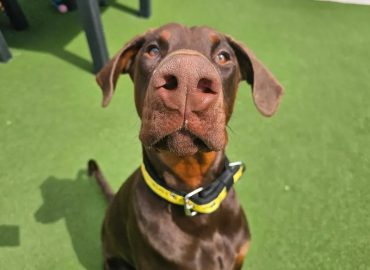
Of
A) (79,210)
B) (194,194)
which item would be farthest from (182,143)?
(79,210)

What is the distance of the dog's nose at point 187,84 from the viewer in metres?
1.35

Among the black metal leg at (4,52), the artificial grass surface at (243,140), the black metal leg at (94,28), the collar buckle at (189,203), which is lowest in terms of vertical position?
the artificial grass surface at (243,140)

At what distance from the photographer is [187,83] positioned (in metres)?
1.34

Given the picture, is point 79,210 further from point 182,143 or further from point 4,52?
point 4,52

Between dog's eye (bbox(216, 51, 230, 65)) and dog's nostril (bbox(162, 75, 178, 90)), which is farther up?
dog's nostril (bbox(162, 75, 178, 90))

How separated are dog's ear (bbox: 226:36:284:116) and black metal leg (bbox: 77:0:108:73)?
2.15 metres

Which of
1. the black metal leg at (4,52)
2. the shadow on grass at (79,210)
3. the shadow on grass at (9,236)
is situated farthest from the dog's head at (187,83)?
the black metal leg at (4,52)

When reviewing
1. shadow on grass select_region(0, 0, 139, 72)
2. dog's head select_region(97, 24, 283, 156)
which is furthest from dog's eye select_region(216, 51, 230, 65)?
shadow on grass select_region(0, 0, 139, 72)

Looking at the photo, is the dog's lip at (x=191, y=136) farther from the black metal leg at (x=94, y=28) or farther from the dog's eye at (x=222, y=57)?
the black metal leg at (x=94, y=28)

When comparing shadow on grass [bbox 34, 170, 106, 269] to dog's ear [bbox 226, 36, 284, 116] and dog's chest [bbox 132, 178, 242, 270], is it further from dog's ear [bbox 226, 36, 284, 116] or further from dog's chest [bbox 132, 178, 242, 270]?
dog's ear [bbox 226, 36, 284, 116]

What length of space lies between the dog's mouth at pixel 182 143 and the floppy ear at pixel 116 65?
524 millimetres

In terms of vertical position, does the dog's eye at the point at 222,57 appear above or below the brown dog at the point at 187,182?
above

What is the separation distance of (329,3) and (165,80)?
4465 mm

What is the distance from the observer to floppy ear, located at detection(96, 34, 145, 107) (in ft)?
6.22
